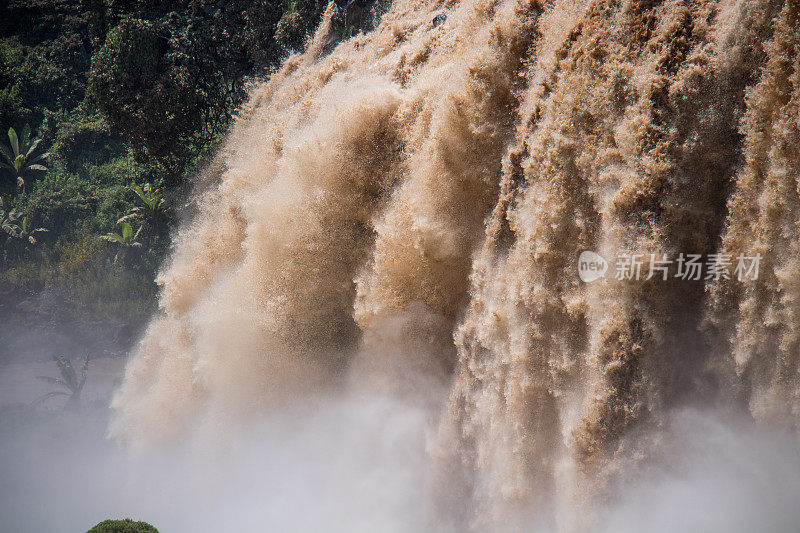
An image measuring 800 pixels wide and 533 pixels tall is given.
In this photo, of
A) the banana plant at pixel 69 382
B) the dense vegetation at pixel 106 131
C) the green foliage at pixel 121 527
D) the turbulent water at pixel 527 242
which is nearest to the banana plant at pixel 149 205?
the dense vegetation at pixel 106 131

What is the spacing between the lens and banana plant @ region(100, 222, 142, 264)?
42.9 feet

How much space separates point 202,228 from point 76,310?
6.86 meters

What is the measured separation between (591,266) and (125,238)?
11709 mm

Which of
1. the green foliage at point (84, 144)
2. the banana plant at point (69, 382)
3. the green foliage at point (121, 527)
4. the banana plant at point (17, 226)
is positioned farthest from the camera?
the green foliage at point (84, 144)

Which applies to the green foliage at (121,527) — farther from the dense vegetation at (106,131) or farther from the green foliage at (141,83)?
the green foliage at (141,83)

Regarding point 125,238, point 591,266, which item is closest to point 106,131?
point 125,238

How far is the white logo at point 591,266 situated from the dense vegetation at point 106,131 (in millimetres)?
6390

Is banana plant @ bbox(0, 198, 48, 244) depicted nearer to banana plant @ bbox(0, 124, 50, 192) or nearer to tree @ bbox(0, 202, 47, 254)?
tree @ bbox(0, 202, 47, 254)

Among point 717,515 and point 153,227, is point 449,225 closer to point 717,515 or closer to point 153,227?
point 717,515

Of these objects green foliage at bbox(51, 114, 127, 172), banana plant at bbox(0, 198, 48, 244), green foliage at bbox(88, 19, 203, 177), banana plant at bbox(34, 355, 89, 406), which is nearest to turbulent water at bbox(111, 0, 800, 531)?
green foliage at bbox(88, 19, 203, 177)

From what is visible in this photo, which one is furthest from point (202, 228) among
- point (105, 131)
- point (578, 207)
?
point (105, 131)

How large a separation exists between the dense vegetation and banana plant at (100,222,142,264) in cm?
3

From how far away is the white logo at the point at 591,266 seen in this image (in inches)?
142

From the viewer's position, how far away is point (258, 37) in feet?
30.9
